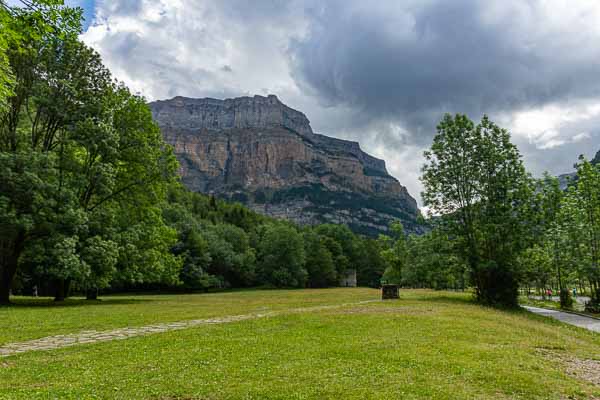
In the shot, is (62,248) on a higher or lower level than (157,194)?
lower

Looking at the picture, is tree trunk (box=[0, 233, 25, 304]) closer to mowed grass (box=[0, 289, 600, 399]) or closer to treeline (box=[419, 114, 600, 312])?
mowed grass (box=[0, 289, 600, 399])

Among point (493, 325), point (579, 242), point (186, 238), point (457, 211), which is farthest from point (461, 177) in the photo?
point (186, 238)

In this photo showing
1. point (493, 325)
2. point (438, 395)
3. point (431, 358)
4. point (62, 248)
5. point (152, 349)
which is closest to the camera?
point (438, 395)

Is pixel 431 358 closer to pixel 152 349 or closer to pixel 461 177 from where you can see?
pixel 152 349

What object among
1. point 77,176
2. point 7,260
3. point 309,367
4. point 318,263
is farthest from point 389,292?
point 318,263

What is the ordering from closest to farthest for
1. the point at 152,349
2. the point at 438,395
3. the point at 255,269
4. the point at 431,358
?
the point at 438,395
the point at 431,358
the point at 152,349
the point at 255,269

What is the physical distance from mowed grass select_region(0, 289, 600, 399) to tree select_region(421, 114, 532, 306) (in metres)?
17.9

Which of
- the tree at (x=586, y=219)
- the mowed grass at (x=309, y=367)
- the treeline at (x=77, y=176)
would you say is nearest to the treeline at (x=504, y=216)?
the tree at (x=586, y=219)

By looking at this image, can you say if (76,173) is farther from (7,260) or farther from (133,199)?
(7,260)

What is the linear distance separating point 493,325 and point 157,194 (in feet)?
88.4

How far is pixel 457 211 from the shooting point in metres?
34.4

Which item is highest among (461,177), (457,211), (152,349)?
(461,177)

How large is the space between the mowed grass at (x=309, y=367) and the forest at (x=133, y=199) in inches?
669

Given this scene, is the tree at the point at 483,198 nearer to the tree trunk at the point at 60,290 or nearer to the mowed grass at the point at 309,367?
the mowed grass at the point at 309,367
